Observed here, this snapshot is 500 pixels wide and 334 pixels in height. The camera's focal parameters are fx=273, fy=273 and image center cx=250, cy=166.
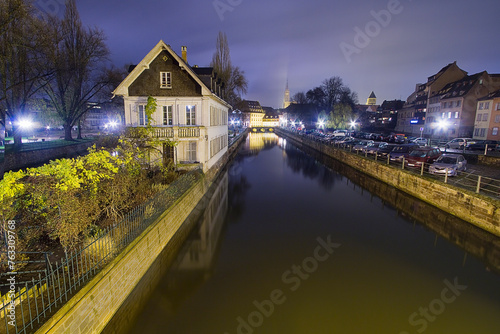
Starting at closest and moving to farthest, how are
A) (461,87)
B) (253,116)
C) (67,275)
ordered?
(67,275), (461,87), (253,116)

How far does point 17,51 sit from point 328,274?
96.6ft

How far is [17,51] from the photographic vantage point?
75.8 feet

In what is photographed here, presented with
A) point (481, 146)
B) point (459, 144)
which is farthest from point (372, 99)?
point (481, 146)

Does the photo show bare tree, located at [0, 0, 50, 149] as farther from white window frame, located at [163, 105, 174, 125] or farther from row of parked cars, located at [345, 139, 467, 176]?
row of parked cars, located at [345, 139, 467, 176]

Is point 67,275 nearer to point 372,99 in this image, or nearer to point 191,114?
point 191,114

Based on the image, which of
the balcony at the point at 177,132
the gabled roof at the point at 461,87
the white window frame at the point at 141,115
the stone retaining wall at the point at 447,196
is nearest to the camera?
the stone retaining wall at the point at 447,196

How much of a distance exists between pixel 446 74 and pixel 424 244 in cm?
7065

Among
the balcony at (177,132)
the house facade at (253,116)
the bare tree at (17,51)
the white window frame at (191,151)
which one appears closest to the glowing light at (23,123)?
the bare tree at (17,51)

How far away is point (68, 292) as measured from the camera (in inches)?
220

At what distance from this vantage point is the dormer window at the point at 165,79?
2138 centimetres

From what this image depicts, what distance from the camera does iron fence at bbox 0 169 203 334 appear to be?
4691 millimetres

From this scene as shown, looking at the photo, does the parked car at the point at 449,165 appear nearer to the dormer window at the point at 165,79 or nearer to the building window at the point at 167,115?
the building window at the point at 167,115

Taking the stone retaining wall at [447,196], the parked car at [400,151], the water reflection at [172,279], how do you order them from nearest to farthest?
1. the water reflection at [172,279]
2. the stone retaining wall at [447,196]
3. the parked car at [400,151]

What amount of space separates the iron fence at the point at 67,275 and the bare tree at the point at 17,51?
709 inches
